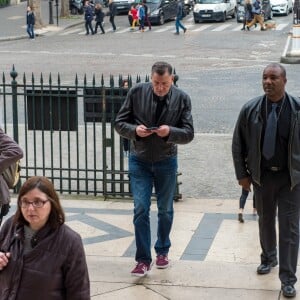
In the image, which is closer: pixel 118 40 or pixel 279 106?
pixel 279 106

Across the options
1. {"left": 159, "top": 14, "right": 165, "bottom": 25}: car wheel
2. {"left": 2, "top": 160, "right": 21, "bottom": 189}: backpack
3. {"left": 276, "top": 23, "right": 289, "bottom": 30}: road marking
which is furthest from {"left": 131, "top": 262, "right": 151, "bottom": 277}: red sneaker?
{"left": 159, "top": 14, "right": 165, "bottom": 25}: car wheel

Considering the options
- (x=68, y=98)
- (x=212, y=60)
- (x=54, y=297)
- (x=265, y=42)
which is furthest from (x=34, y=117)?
(x=265, y=42)

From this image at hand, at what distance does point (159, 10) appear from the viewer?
4278 centimetres

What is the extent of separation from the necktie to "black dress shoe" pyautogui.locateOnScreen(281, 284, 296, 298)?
1.01 metres

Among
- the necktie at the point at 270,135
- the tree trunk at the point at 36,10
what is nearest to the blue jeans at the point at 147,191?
the necktie at the point at 270,135

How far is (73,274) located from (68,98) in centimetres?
555

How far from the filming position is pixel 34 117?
9859mm

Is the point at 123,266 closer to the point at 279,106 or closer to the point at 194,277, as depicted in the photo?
the point at 194,277

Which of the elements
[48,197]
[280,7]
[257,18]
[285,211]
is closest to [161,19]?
[257,18]

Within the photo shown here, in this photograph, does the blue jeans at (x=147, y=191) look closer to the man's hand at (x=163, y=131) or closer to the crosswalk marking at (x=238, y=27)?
the man's hand at (x=163, y=131)

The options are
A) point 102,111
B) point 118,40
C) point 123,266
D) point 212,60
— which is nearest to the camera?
point 123,266

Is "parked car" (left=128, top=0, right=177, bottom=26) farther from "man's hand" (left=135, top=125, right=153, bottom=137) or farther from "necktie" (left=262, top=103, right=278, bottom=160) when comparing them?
"necktie" (left=262, top=103, right=278, bottom=160)

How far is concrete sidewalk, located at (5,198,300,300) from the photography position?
258 inches

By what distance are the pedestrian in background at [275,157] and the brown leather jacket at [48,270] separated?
7.47 ft
